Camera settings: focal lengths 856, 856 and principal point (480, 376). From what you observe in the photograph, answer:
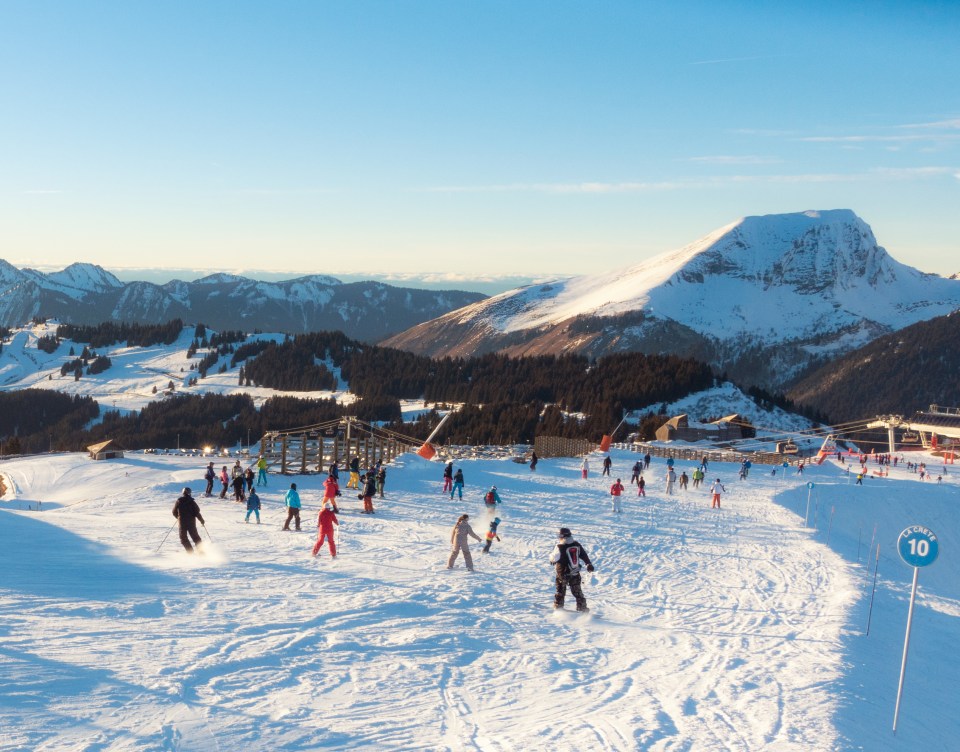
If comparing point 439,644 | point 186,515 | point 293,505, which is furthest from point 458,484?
point 439,644

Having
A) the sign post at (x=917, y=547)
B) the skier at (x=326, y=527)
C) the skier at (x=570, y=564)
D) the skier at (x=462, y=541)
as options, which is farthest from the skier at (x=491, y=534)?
the sign post at (x=917, y=547)

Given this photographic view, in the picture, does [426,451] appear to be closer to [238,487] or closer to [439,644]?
[238,487]

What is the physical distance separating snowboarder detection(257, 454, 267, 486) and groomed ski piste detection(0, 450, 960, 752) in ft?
20.8

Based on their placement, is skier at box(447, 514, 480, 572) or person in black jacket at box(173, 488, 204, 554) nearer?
person in black jacket at box(173, 488, 204, 554)

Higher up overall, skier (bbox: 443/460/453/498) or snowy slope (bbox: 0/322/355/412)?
skier (bbox: 443/460/453/498)

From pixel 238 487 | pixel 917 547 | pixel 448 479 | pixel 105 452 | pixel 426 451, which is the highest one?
pixel 917 547

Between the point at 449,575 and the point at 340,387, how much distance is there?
488 ft

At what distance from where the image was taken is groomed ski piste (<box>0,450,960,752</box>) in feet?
30.0

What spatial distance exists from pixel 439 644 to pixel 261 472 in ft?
74.4

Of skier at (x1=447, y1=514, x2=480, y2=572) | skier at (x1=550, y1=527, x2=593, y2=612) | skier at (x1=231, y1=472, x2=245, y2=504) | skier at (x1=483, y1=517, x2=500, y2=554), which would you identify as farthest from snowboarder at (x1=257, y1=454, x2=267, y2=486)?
skier at (x1=550, y1=527, x2=593, y2=612)

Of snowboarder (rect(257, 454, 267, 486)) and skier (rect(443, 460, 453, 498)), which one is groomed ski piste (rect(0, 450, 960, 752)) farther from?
skier (rect(443, 460, 453, 498))

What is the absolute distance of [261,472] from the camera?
33750mm

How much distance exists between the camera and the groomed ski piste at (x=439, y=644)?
30.0ft

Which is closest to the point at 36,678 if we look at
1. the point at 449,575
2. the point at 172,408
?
the point at 449,575
